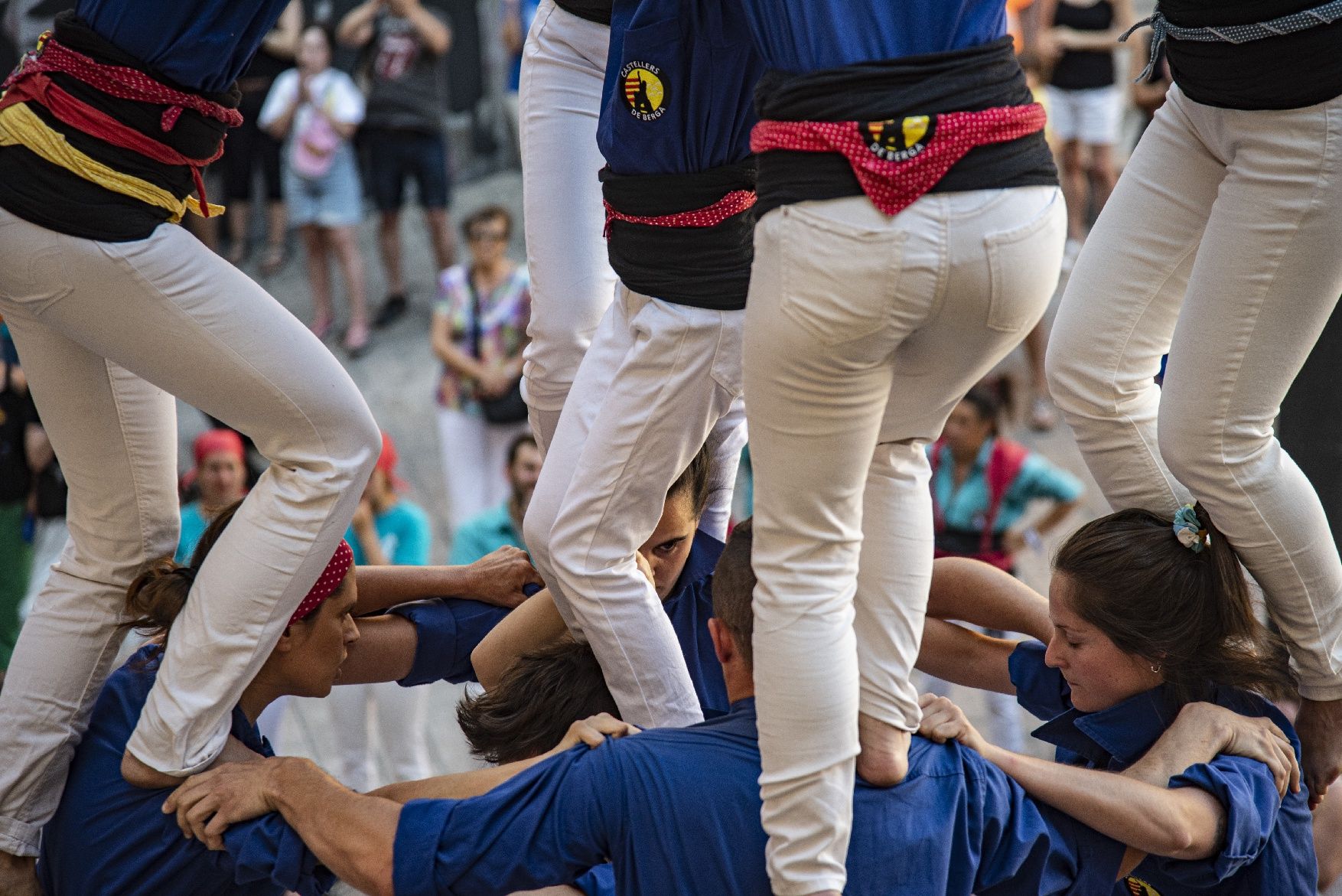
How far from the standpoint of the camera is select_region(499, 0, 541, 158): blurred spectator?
8.96 metres

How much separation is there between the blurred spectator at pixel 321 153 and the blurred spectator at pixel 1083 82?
359cm

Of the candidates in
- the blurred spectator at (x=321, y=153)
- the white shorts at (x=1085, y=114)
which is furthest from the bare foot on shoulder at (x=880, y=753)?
the white shorts at (x=1085, y=114)

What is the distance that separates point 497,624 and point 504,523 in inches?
87.4

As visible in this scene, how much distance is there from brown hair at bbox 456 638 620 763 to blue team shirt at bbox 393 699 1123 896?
0.43 metres

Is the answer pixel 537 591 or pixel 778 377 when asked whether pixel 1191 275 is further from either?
pixel 537 591

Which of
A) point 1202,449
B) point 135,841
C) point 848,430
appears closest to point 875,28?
point 848,430

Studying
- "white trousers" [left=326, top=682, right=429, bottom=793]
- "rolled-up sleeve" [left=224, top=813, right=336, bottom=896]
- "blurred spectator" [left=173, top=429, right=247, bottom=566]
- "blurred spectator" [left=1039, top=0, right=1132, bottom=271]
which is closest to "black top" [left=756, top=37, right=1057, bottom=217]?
"rolled-up sleeve" [left=224, top=813, right=336, bottom=896]

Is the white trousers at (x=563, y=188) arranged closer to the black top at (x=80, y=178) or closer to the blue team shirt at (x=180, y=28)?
the blue team shirt at (x=180, y=28)

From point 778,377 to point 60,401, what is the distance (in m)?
1.50

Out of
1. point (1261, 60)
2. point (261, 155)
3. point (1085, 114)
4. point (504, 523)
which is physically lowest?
point (504, 523)

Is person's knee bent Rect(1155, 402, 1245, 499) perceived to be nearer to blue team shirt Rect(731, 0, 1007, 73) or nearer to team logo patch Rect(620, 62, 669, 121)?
blue team shirt Rect(731, 0, 1007, 73)

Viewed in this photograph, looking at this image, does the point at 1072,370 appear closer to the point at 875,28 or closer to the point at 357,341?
the point at 875,28

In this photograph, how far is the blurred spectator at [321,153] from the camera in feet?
26.3

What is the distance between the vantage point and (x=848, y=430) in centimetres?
226
